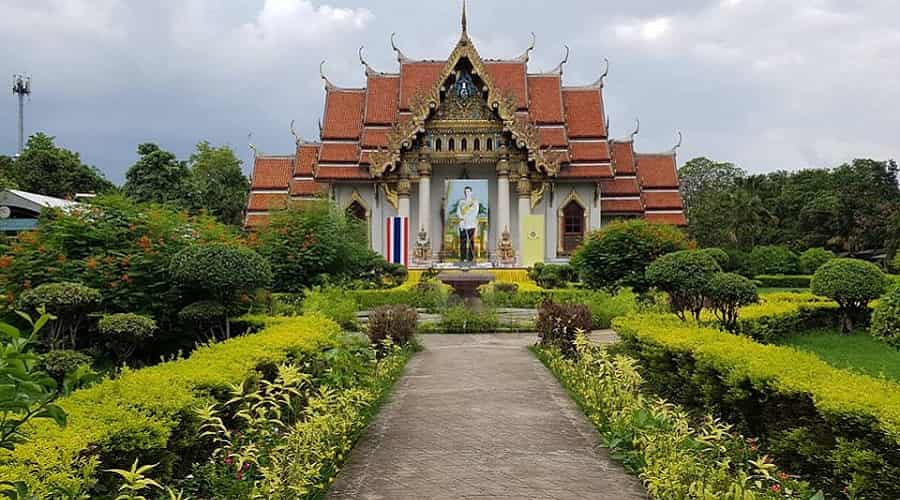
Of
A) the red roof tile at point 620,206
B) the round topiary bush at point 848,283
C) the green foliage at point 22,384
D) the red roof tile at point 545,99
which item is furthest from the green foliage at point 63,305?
the red roof tile at point 620,206

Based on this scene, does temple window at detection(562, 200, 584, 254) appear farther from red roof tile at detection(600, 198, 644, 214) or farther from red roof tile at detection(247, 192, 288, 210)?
red roof tile at detection(247, 192, 288, 210)

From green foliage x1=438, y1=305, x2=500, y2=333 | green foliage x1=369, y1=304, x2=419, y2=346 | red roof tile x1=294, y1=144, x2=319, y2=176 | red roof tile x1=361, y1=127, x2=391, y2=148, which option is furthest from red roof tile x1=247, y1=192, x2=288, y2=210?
green foliage x1=369, y1=304, x2=419, y2=346

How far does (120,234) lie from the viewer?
12523 millimetres

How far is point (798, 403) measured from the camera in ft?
20.5

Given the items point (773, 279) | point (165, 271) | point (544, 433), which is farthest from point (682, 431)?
point (773, 279)

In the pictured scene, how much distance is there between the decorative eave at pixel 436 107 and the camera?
100ft

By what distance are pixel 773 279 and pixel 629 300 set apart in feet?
59.7

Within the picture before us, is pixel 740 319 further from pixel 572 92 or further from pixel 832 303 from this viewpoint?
pixel 572 92

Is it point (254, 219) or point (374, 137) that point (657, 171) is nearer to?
point (374, 137)

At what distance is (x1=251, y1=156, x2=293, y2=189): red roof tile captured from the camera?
34253 mm

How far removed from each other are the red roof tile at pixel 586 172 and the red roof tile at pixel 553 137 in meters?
1.09

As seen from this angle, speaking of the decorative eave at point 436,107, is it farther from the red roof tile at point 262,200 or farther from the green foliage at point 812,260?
the green foliage at point 812,260

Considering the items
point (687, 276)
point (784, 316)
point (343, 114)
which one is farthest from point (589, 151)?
point (687, 276)

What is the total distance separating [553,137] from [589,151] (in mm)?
1600
